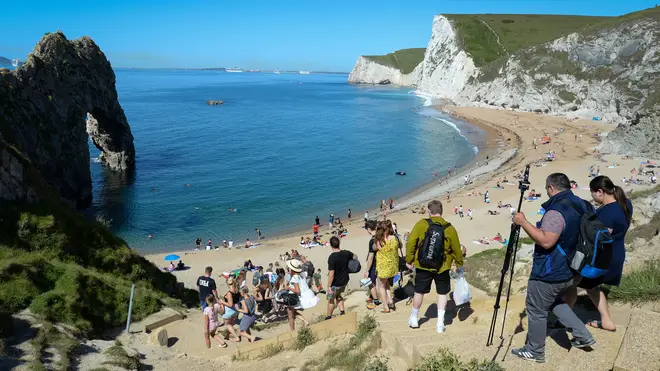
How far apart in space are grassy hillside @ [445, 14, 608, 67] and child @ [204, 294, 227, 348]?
11523 centimetres

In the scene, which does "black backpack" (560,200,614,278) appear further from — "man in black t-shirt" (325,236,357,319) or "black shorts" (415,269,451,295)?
"man in black t-shirt" (325,236,357,319)

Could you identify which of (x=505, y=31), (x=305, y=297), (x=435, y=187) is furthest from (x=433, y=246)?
(x=505, y=31)

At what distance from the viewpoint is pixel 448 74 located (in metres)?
129

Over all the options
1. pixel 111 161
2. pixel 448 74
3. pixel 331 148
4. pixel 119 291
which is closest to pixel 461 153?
pixel 331 148

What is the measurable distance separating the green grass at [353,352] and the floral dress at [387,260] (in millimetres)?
807

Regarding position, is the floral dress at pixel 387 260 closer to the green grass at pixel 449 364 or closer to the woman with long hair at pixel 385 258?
the woman with long hair at pixel 385 258

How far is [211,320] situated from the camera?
9273 millimetres

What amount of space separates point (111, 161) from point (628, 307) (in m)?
50.3

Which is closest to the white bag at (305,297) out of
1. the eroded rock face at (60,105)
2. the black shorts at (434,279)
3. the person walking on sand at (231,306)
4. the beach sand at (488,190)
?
the person walking on sand at (231,306)

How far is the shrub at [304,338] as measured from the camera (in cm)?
760

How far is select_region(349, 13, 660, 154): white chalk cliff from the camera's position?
65500mm

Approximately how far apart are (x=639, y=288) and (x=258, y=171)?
4438cm

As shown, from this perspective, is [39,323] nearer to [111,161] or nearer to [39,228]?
[39,228]

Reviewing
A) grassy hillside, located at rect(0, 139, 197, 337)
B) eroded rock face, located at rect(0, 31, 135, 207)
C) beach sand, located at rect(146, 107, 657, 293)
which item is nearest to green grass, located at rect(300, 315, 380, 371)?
grassy hillside, located at rect(0, 139, 197, 337)
